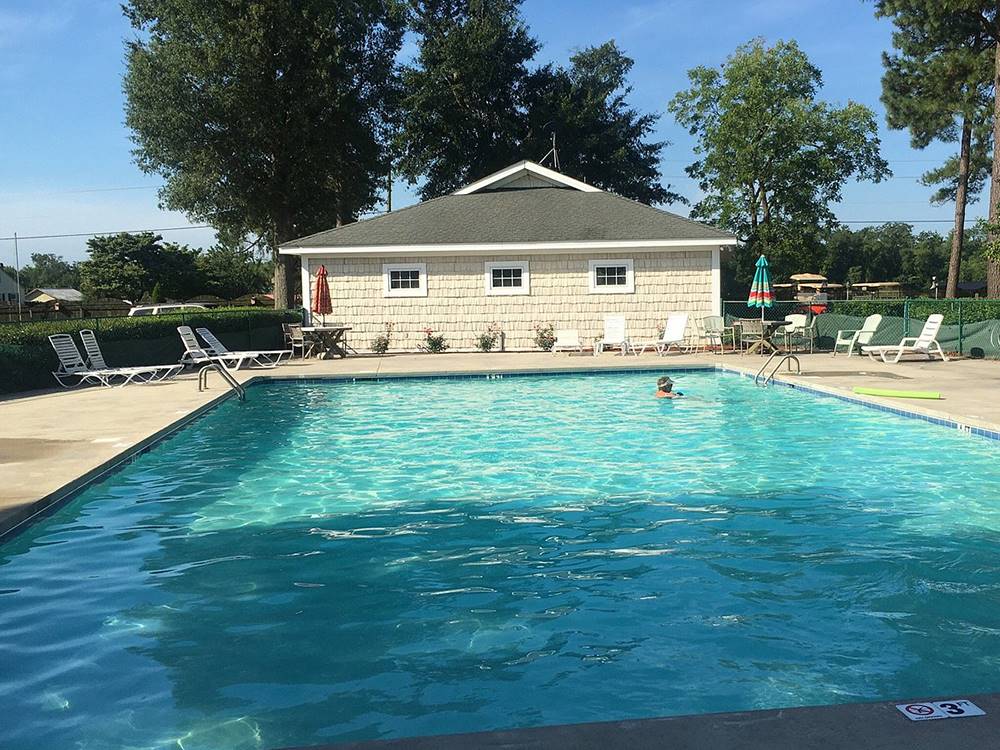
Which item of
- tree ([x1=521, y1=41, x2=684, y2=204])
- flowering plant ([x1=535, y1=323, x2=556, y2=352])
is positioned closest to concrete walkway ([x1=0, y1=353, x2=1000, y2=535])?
flowering plant ([x1=535, y1=323, x2=556, y2=352])

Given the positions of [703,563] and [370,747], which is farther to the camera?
[703,563]

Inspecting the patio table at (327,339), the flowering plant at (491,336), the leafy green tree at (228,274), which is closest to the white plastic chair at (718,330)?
the flowering plant at (491,336)

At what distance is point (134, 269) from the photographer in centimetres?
6056

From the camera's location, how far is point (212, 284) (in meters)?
64.9

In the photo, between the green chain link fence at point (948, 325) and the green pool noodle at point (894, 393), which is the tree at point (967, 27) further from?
the green pool noodle at point (894, 393)

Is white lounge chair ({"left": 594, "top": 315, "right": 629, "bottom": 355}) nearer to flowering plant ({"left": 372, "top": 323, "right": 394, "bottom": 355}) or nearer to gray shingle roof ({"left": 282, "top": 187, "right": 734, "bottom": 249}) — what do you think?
gray shingle roof ({"left": 282, "top": 187, "right": 734, "bottom": 249})

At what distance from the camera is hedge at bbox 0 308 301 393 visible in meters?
14.0

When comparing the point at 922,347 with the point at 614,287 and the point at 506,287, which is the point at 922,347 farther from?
the point at 506,287

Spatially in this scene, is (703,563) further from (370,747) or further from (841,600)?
(370,747)

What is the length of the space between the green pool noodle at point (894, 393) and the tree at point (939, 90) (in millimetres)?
20022

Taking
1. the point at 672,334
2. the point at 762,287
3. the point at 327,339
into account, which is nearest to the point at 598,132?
the point at 672,334

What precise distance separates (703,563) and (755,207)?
3574cm

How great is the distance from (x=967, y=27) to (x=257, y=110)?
2431cm

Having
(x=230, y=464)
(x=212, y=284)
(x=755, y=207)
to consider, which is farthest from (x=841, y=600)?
(x=212, y=284)
